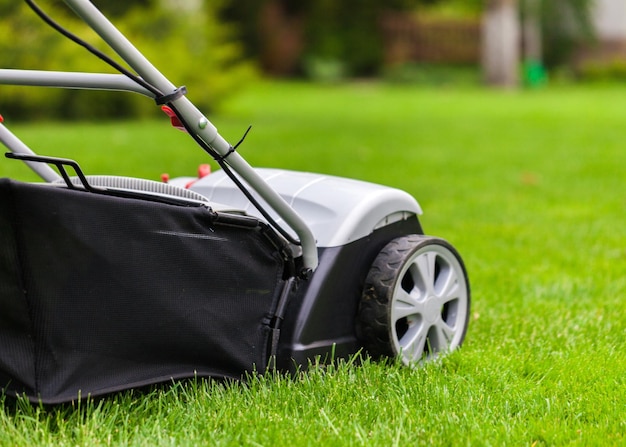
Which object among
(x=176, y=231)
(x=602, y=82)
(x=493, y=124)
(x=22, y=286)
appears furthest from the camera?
(x=602, y=82)

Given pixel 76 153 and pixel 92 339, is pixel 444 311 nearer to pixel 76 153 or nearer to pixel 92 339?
pixel 92 339

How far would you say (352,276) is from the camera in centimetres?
242

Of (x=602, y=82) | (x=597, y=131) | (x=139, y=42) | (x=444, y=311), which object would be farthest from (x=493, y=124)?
(x=602, y=82)

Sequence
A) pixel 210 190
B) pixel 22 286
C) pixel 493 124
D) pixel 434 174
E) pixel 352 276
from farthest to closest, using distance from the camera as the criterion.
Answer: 1. pixel 493 124
2. pixel 434 174
3. pixel 210 190
4. pixel 352 276
5. pixel 22 286

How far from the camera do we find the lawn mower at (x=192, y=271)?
1856mm

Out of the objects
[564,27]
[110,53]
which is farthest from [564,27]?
[110,53]

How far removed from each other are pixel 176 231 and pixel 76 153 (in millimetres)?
4783

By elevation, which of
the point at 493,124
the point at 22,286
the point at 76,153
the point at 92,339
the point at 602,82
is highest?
the point at 22,286

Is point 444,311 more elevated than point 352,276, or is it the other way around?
point 352,276

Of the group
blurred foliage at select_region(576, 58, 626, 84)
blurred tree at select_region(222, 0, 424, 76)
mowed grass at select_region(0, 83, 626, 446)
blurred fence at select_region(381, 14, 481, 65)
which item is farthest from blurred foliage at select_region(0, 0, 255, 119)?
blurred fence at select_region(381, 14, 481, 65)

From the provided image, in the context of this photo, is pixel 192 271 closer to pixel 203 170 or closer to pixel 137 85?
pixel 137 85

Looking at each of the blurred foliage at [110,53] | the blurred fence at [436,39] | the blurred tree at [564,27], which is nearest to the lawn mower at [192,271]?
the blurred foliage at [110,53]

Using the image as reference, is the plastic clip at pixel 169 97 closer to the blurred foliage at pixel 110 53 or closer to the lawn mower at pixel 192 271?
the lawn mower at pixel 192 271

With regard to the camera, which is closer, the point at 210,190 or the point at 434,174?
the point at 210,190
